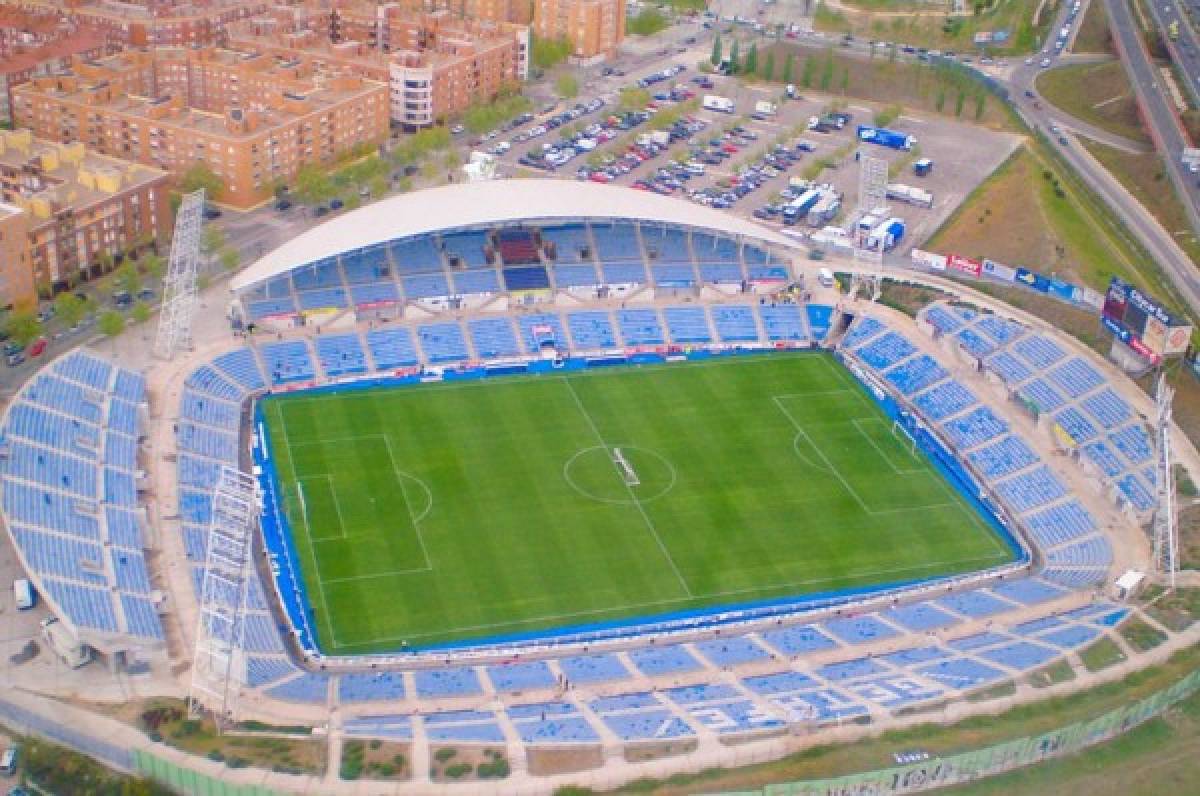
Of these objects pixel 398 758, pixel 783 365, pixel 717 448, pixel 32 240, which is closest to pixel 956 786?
pixel 398 758

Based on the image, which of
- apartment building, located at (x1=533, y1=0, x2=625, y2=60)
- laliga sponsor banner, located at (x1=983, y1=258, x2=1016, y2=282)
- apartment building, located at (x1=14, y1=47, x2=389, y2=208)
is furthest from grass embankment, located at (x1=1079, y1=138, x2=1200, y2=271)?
apartment building, located at (x1=14, y1=47, x2=389, y2=208)

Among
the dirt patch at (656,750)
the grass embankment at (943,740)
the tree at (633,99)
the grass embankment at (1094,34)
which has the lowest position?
the dirt patch at (656,750)

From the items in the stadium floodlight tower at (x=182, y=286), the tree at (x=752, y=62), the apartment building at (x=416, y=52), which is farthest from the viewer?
the tree at (x=752, y=62)

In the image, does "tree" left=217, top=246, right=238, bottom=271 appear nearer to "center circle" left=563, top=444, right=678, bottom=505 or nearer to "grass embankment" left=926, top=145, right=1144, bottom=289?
"center circle" left=563, top=444, right=678, bottom=505

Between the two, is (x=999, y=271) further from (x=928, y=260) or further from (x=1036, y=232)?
(x=1036, y=232)

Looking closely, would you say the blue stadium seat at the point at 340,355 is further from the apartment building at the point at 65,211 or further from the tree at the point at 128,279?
the apartment building at the point at 65,211

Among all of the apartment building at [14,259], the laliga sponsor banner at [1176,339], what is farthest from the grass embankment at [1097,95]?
the apartment building at [14,259]
